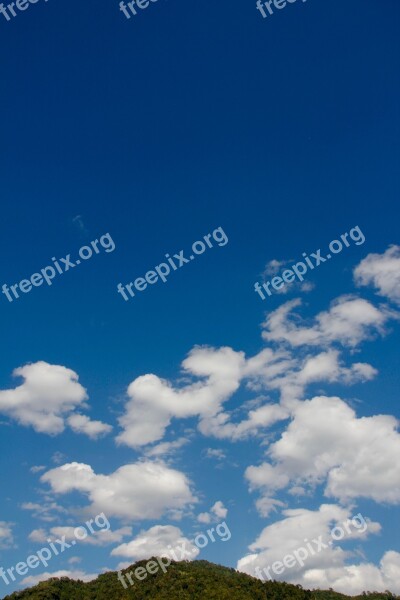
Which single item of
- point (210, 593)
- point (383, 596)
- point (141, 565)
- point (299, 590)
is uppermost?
point (141, 565)

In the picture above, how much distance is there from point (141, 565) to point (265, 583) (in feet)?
99.6

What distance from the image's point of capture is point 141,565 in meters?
118

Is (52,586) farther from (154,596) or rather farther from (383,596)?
(383,596)

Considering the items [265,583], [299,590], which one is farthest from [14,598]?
[299,590]

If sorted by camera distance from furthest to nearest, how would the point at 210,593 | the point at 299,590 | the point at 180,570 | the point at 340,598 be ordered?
the point at 340,598 → the point at 180,570 → the point at 299,590 → the point at 210,593

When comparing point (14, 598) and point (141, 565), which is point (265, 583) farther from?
point (14, 598)

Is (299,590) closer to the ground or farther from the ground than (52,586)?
closer to the ground

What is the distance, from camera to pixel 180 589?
100688 mm

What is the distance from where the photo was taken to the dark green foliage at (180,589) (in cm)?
9950

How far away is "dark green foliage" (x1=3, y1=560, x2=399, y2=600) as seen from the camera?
99.5m

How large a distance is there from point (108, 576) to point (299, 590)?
161ft

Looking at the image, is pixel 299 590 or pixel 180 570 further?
pixel 180 570

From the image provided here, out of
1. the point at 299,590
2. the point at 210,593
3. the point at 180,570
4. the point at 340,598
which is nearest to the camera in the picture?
the point at 210,593

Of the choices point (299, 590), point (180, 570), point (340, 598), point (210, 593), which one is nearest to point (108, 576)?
point (180, 570)
